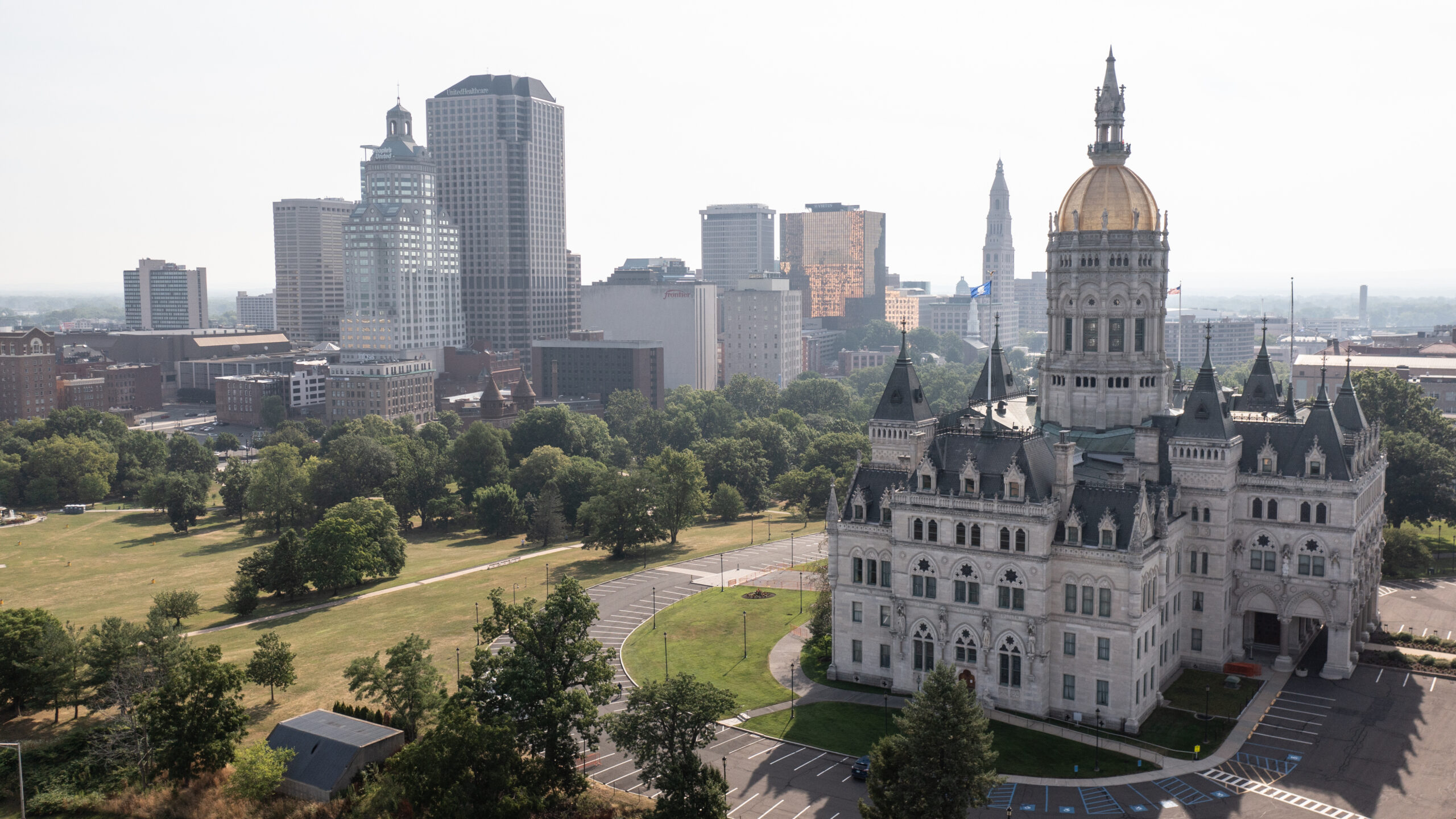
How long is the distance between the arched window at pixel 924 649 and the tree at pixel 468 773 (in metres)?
39.9

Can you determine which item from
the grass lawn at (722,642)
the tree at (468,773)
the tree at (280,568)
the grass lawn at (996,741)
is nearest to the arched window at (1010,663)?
the grass lawn at (996,741)

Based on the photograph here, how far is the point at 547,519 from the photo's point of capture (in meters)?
177

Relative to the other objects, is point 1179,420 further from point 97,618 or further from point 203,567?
point 203,567

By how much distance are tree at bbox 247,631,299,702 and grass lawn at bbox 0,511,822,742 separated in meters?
2.54

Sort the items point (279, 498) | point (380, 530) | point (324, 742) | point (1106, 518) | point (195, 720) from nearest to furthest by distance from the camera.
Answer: point (195, 720), point (324, 742), point (1106, 518), point (380, 530), point (279, 498)

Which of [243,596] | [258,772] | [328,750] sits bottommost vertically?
[243,596]

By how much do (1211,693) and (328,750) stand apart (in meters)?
78.0

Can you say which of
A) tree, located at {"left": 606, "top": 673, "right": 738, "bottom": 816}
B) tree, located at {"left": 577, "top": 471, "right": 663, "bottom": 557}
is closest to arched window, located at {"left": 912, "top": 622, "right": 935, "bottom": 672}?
tree, located at {"left": 606, "top": 673, "right": 738, "bottom": 816}

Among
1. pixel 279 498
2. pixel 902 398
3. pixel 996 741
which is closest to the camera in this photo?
pixel 996 741

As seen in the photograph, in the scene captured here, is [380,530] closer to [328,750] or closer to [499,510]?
[499,510]

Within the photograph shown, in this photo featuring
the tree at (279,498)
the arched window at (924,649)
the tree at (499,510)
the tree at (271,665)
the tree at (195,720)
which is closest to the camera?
the tree at (195,720)

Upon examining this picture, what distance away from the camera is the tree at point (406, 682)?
302 feet

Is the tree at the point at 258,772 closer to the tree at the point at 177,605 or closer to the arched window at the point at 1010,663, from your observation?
the tree at the point at 177,605

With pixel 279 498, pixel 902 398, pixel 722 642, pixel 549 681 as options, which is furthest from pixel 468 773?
pixel 279 498
